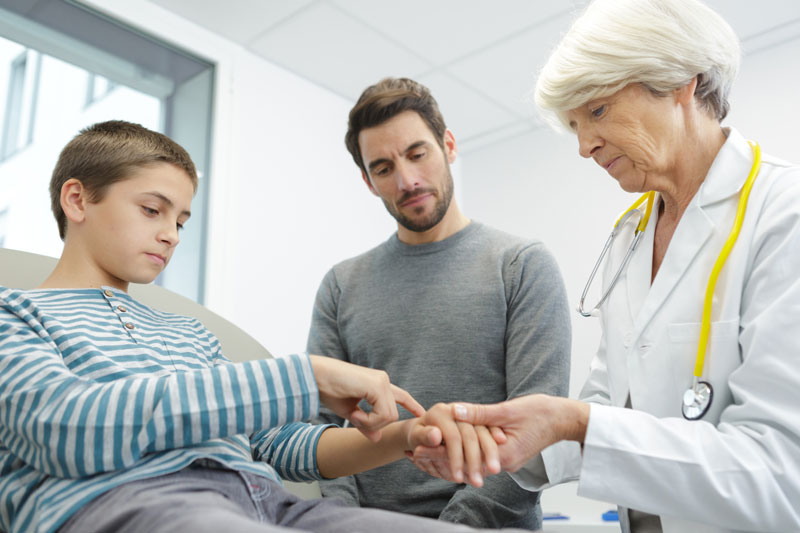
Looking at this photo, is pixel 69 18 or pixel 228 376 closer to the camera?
pixel 228 376

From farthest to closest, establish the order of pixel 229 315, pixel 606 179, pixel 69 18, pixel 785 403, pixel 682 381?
1. pixel 606 179
2. pixel 229 315
3. pixel 69 18
4. pixel 682 381
5. pixel 785 403

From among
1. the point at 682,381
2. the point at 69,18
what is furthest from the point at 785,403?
the point at 69,18

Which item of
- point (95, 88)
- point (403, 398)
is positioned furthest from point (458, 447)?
point (95, 88)

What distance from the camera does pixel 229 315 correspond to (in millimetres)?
2764

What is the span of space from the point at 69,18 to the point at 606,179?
261cm

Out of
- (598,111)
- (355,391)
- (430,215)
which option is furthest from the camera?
(430,215)

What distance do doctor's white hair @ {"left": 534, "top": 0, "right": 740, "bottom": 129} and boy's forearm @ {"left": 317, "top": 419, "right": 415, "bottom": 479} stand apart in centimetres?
70

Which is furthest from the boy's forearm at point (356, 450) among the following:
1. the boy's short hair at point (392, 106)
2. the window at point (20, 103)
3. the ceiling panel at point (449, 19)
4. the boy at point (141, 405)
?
the ceiling panel at point (449, 19)

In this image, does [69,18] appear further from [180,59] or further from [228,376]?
[228,376]

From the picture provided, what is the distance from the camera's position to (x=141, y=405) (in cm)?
80

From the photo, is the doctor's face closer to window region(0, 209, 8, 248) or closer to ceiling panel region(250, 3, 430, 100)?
ceiling panel region(250, 3, 430, 100)

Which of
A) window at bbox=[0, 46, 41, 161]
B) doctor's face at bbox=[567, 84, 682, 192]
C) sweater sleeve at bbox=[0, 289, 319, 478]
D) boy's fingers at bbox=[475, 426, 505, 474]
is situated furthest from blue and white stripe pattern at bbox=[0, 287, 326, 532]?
window at bbox=[0, 46, 41, 161]

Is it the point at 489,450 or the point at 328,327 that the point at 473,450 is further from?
the point at 328,327

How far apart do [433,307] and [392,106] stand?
54 centimetres
